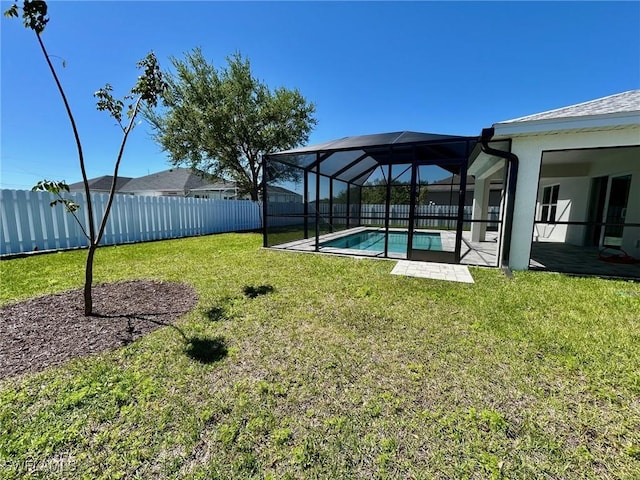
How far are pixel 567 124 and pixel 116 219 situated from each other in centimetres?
1226

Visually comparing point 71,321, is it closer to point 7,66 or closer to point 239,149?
point 7,66

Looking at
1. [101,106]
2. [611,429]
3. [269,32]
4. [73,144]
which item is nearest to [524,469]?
[611,429]

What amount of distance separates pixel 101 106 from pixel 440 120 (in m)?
17.5

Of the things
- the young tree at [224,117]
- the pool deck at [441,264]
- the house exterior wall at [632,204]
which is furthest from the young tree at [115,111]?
the house exterior wall at [632,204]

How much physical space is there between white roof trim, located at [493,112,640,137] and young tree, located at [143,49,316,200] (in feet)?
30.0

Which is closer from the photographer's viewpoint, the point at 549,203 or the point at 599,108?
the point at 599,108

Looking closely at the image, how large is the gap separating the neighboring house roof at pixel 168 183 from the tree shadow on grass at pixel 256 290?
2175 centimetres

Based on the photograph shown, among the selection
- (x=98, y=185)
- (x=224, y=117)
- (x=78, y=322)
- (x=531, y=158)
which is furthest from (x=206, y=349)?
(x=98, y=185)

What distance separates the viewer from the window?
1108 cm

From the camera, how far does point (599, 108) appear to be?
536 cm

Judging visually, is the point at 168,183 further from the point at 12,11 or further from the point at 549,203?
the point at 549,203

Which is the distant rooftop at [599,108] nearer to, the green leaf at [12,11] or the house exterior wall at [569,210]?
the house exterior wall at [569,210]

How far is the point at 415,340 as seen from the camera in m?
2.94

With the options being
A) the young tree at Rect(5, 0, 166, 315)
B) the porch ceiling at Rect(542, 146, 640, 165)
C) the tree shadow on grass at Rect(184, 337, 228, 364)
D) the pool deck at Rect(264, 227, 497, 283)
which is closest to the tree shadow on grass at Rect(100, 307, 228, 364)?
the tree shadow on grass at Rect(184, 337, 228, 364)
